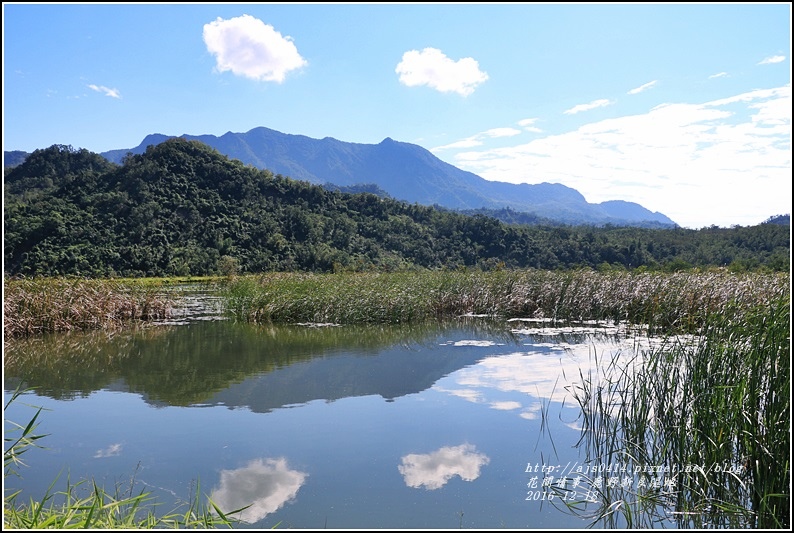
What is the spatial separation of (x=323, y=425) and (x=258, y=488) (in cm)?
174

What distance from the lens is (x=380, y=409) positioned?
23.3 feet

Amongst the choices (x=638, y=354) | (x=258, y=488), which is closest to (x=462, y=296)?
(x=638, y=354)

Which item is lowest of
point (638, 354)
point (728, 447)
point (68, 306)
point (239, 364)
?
point (239, 364)

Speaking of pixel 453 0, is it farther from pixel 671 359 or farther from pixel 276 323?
pixel 276 323

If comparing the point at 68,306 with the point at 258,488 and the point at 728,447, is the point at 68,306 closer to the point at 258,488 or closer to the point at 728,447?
the point at 258,488

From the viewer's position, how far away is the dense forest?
1387 inches

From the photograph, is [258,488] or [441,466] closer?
[258,488]

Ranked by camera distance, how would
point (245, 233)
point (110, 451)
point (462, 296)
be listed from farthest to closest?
point (245, 233)
point (462, 296)
point (110, 451)

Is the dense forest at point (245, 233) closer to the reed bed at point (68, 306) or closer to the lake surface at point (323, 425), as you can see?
the reed bed at point (68, 306)

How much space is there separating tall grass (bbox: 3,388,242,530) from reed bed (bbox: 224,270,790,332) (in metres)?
9.92

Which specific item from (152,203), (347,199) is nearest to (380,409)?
(152,203)

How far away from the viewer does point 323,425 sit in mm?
6434

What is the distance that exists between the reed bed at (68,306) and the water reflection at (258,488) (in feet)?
30.6

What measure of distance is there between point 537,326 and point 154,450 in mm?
10051
